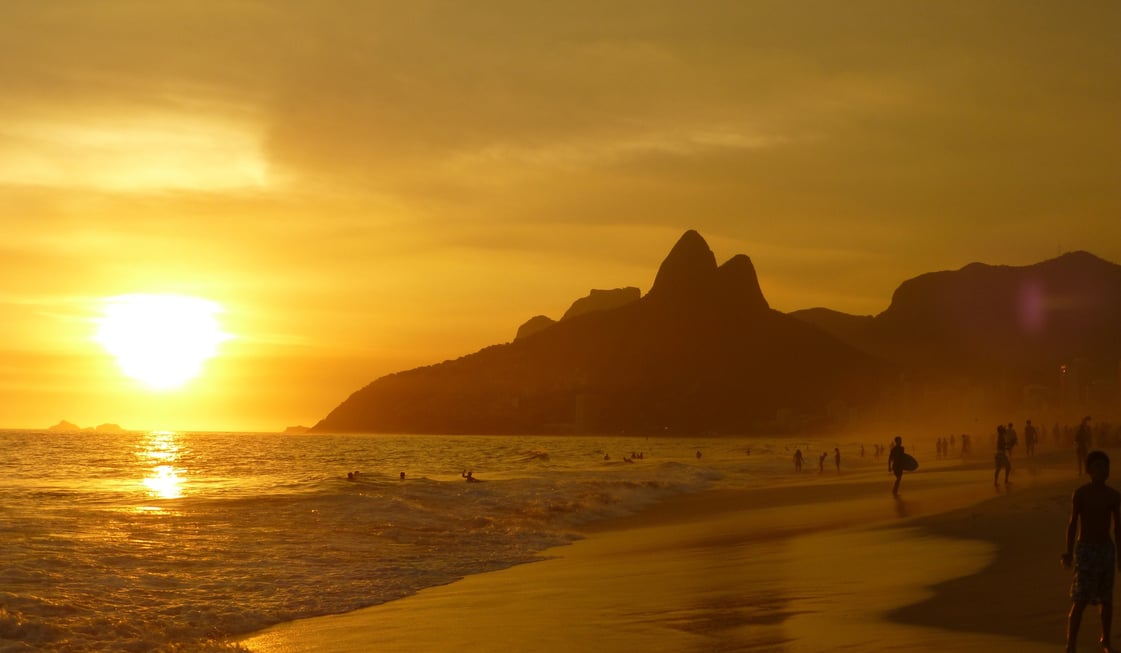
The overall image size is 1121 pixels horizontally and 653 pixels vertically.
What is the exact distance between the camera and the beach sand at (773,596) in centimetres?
1143

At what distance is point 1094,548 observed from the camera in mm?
9883

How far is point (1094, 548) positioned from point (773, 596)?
206 inches

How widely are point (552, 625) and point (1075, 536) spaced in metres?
6.59

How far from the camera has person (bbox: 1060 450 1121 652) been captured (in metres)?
9.63

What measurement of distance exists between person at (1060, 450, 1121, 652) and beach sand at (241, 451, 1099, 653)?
1.99 ft

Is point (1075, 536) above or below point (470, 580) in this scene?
above

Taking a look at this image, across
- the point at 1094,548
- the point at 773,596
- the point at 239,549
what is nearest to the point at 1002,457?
the point at 773,596

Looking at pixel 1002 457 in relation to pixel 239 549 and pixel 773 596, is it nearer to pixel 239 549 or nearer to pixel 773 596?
pixel 773 596

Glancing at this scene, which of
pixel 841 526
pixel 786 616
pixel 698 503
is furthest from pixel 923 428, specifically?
pixel 786 616

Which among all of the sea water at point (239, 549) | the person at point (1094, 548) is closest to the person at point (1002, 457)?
the sea water at point (239, 549)

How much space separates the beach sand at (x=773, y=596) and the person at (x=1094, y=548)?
61cm

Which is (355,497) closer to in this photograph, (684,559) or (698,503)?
(698,503)

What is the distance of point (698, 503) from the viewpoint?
3922cm

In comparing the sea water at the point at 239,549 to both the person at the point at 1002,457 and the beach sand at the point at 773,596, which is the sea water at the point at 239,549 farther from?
the person at the point at 1002,457
